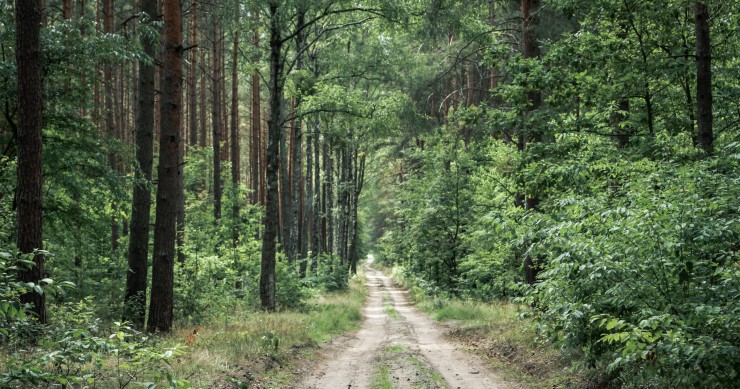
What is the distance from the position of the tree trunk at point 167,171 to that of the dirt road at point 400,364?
3466 millimetres

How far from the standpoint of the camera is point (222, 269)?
1556 centimetres

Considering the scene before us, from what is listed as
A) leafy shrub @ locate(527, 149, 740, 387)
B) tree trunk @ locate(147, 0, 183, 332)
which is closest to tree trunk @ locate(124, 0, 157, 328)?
tree trunk @ locate(147, 0, 183, 332)

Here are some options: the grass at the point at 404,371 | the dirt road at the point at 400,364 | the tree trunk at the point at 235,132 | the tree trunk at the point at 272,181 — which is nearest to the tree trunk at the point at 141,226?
the tree trunk at the point at 272,181

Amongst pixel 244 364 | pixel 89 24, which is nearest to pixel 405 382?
pixel 244 364

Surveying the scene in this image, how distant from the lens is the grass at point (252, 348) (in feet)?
25.6

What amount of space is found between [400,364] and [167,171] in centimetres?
590

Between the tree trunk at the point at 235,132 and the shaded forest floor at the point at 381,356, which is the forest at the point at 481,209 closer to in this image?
the shaded forest floor at the point at 381,356

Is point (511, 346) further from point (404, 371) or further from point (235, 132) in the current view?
point (235, 132)

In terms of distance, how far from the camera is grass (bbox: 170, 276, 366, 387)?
7816 millimetres

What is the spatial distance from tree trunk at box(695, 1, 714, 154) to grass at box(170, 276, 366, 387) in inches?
300

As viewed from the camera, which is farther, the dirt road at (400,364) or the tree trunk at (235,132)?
the tree trunk at (235,132)

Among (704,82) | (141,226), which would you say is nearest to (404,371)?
(141,226)

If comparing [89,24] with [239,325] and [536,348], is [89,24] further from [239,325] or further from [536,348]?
[536,348]

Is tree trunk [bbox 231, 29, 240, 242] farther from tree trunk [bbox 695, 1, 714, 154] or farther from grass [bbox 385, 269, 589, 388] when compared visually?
tree trunk [bbox 695, 1, 714, 154]
